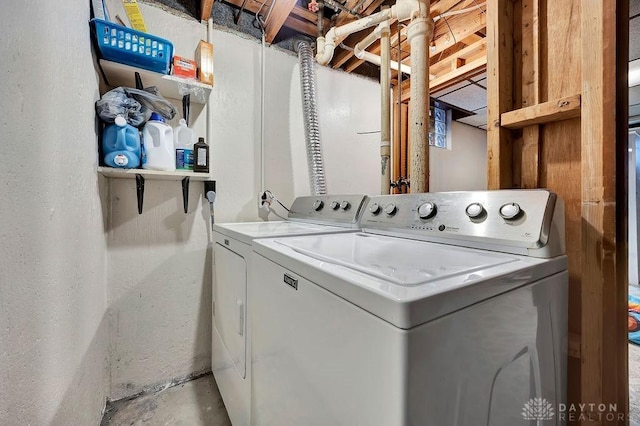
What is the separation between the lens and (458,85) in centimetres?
266

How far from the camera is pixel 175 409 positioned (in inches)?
54.8

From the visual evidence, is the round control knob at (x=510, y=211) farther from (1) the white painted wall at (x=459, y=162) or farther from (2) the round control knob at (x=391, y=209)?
(1) the white painted wall at (x=459, y=162)

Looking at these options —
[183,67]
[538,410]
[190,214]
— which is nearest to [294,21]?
[183,67]

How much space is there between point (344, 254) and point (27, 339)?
30.2 inches

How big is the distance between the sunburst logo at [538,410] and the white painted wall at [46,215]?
1131 millimetres

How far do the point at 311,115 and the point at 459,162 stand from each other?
2468 millimetres

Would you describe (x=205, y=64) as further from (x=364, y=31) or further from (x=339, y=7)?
(x=364, y=31)

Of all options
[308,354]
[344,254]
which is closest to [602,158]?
[344,254]

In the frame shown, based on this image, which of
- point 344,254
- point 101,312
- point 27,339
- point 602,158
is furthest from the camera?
point 101,312

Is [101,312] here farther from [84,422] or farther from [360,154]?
[360,154]

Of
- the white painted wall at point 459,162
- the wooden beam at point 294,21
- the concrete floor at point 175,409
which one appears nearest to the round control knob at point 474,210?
the concrete floor at point 175,409

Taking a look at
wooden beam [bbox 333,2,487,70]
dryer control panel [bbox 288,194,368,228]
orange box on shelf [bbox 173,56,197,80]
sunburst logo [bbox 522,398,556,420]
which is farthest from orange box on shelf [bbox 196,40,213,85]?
sunburst logo [bbox 522,398,556,420]

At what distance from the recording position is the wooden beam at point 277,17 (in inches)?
64.1

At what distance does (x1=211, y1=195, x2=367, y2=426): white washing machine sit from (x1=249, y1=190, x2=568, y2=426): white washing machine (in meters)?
0.12
